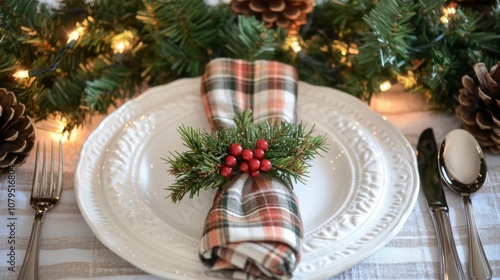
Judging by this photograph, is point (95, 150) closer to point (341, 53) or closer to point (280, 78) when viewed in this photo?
point (280, 78)

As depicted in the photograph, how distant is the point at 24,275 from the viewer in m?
0.61

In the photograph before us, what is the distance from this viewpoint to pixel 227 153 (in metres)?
0.67

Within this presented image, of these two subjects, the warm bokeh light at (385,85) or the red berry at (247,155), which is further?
the warm bokeh light at (385,85)

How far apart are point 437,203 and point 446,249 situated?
75mm

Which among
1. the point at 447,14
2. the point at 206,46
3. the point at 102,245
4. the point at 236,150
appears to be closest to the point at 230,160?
the point at 236,150

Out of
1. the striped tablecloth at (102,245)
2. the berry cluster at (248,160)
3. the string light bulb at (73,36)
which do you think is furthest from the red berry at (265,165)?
the string light bulb at (73,36)

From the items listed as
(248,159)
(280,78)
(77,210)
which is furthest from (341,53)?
(77,210)

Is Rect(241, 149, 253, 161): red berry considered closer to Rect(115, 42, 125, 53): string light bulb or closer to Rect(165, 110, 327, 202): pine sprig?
Rect(165, 110, 327, 202): pine sprig

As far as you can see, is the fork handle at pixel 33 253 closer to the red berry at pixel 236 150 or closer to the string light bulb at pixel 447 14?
the red berry at pixel 236 150

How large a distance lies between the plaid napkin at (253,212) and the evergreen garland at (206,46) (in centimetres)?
9

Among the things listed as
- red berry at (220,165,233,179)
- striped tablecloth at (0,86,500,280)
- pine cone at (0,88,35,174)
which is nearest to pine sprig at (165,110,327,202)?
red berry at (220,165,233,179)

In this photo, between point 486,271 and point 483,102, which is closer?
point 486,271

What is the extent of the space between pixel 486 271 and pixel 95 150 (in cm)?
51

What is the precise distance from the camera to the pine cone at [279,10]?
871 millimetres
